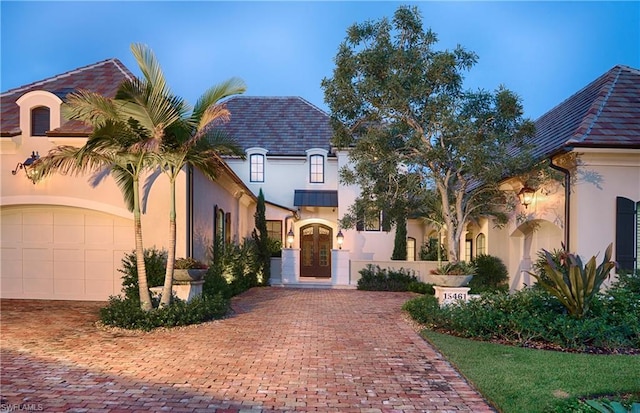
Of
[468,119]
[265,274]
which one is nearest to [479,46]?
[468,119]

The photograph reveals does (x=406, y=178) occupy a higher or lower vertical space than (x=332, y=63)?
lower

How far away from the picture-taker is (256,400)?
5078 mm

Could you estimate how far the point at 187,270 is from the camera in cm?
988

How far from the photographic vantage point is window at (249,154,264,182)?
21.6m

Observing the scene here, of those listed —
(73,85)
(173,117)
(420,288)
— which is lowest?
(420,288)

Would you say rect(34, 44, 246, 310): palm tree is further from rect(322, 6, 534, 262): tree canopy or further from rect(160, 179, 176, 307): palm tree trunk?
rect(322, 6, 534, 262): tree canopy

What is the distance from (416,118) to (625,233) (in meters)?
5.46

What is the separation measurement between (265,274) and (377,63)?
Result: 1065 centimetres

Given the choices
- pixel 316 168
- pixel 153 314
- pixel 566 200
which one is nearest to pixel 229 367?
pixel 153 314

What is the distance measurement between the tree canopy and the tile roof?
6.39 metres

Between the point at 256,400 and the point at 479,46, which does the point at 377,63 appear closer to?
the point at 479,46

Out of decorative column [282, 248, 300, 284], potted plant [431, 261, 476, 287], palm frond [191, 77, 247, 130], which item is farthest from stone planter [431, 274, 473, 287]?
decorative column [282, 248, 300, 284]

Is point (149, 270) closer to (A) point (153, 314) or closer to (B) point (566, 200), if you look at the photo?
(A) point (153, 314)

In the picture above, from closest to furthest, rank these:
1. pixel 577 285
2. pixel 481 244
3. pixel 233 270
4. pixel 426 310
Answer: pixel 577 285
pixel 426 310
pixel 233 270
pixel 481 244
